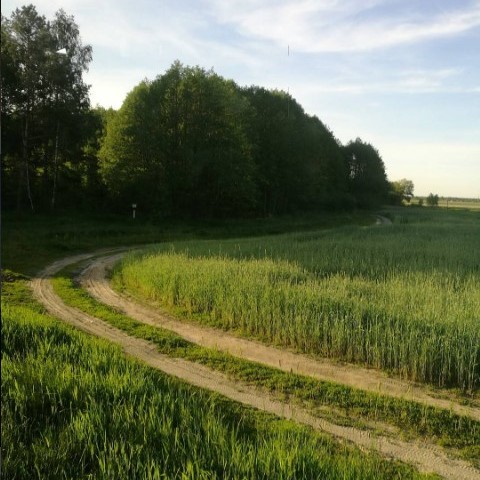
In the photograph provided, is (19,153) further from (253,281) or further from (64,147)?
(253,281)

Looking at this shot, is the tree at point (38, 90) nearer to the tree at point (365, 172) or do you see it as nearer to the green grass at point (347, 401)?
the green grass at point (347, 401)

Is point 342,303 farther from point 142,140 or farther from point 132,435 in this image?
point 142,140

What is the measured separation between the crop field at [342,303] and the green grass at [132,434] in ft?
11.1

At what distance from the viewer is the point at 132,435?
5.62 metres

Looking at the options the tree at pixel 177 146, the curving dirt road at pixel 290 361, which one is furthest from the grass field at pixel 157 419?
the tree at pixel 177 146

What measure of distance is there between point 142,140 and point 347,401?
118 ft

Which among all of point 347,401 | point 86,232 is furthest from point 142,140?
point 347,401

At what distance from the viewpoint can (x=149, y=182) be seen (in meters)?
41.5

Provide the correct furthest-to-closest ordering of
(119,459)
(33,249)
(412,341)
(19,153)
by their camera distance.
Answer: (19,153) → (33,249) → (412,341) → (119,459)

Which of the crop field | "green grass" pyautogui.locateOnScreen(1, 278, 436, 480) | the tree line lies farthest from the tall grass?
the tree line

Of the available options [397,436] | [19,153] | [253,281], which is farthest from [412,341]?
[19,153]

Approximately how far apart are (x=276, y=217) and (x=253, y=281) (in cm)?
3974

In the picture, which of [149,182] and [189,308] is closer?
[189,308]

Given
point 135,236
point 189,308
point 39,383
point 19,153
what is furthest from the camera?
point 19,153
